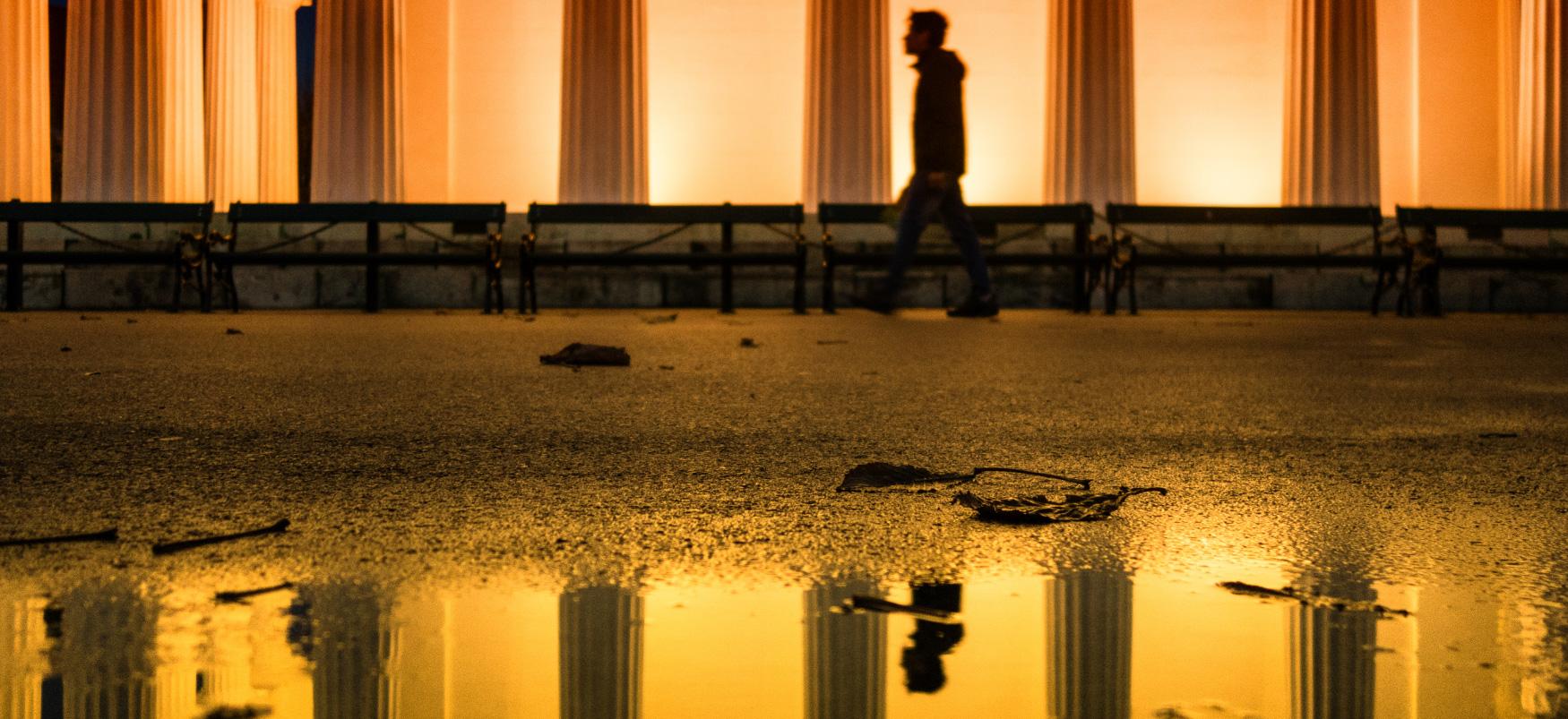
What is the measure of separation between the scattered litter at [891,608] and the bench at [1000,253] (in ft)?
38.3

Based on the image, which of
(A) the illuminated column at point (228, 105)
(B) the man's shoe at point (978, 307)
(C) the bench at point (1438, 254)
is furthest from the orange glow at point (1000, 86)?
(B) the man's shoe at point (978, 307)

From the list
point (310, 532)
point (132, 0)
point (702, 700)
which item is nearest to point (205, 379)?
point (310, 532)

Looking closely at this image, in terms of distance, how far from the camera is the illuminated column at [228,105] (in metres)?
22.8

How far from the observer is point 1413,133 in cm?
2553

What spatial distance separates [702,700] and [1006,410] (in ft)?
10.6

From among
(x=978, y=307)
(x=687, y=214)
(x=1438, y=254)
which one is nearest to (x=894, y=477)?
(x=978, y=307)

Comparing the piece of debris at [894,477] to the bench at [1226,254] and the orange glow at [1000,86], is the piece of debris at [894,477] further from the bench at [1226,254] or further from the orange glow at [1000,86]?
the orange glow at [1000,86]

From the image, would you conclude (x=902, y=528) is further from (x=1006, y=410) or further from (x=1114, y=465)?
(x=1006, y=410)

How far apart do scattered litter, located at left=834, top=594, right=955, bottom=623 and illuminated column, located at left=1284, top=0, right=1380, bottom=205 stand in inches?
836

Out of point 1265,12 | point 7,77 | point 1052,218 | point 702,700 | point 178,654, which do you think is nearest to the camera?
point 702,700

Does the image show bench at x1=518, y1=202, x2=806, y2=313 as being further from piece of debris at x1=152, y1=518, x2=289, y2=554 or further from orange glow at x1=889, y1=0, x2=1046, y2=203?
piece of debris at x1=152, y1=518, x2=289, y2=554

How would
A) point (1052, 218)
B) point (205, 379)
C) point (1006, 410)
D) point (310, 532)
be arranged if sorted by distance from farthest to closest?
point (1052, 218), point (205, 379), point (1006, 410), point (310, 532)

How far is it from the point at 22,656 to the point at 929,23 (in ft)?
30.0

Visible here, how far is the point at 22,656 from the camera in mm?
1455
